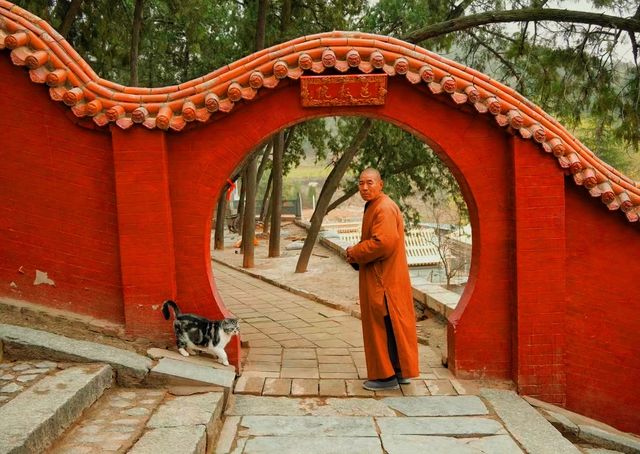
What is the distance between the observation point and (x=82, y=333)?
557 cm

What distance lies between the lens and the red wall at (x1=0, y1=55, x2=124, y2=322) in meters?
5.55

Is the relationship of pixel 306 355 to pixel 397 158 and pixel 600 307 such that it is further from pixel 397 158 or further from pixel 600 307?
pixel 397 158

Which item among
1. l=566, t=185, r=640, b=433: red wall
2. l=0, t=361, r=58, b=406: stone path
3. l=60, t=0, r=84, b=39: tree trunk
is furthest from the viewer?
l=60, t=0, r=84, b=39: tree trunk

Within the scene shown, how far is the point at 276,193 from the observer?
13.9 m

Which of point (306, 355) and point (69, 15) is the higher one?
point (69, 15)

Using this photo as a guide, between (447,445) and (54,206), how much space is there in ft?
12.7

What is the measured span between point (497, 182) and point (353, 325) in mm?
2887

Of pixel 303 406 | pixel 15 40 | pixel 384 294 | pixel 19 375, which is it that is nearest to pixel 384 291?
pixel 384 294

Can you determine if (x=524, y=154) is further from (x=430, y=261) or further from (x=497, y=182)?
(x=430, y=261)

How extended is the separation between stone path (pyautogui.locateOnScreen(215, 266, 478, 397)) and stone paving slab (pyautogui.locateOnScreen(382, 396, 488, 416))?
6.2 inches

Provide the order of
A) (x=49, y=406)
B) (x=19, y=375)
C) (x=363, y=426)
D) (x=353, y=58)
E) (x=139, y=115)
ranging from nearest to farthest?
(x=49, y=406), (x=19, y=375), (x=363, y=426), (x=139, y=115), (x=353, y=58)

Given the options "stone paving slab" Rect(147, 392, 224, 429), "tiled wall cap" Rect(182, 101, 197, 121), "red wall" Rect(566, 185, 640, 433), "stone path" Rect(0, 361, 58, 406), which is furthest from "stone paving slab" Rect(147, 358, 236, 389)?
"red wall" Rect(566, 185, 640, 433)

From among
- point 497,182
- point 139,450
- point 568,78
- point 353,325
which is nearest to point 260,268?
point 353,325

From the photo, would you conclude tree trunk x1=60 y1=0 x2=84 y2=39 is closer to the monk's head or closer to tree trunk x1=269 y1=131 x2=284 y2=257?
tree trunk x1=269 y1=131 x2=284 y2=257
